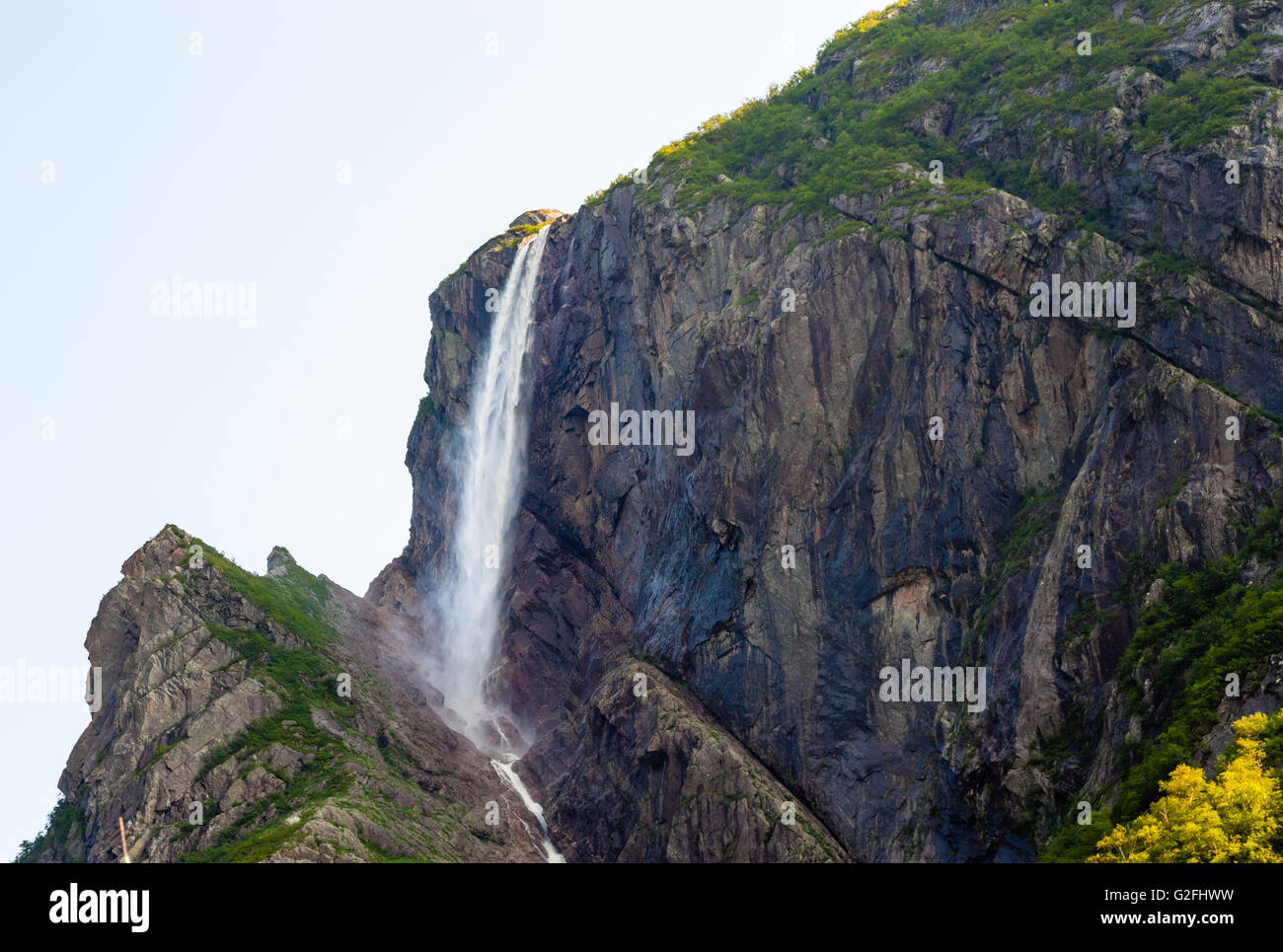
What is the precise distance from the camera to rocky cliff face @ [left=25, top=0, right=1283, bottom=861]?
60.8m

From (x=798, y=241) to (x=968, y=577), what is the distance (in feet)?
103

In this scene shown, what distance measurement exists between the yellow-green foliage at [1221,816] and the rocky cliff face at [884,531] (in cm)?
429

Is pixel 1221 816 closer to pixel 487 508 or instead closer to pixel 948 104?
pixel 948 104

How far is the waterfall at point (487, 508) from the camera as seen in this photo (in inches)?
4710

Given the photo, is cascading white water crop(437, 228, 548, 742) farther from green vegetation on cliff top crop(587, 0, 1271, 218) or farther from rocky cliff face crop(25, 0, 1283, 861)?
green vegetation on cliff top crop(587, 0, 1271, 218)

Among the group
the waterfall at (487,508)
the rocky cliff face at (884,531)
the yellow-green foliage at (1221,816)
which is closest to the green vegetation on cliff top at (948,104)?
the rocky cliff face at (884,531)

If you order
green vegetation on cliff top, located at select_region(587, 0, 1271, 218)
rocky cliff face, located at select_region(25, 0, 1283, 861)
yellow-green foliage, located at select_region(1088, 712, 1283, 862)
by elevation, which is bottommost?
yellow-green foliage, located at select_region(1088, 712, 1283, 862)

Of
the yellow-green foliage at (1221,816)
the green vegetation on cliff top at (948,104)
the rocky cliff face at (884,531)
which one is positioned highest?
the green vegetation on cliff top at (948,104)

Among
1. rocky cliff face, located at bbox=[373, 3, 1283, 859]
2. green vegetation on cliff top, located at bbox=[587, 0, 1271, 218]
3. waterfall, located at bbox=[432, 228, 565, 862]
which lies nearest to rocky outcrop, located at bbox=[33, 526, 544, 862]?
rocky cliff face, located at bbox=[373, 3, 1283, 859]

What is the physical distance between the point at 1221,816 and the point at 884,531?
135 feet

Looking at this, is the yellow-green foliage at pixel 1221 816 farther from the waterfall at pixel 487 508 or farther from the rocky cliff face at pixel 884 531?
the waterfall at pixel 487 508

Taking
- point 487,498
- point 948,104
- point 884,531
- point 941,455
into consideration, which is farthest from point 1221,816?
point 487,498

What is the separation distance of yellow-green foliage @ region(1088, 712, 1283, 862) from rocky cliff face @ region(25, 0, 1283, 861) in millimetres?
4293

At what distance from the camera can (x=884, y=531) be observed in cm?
7888
